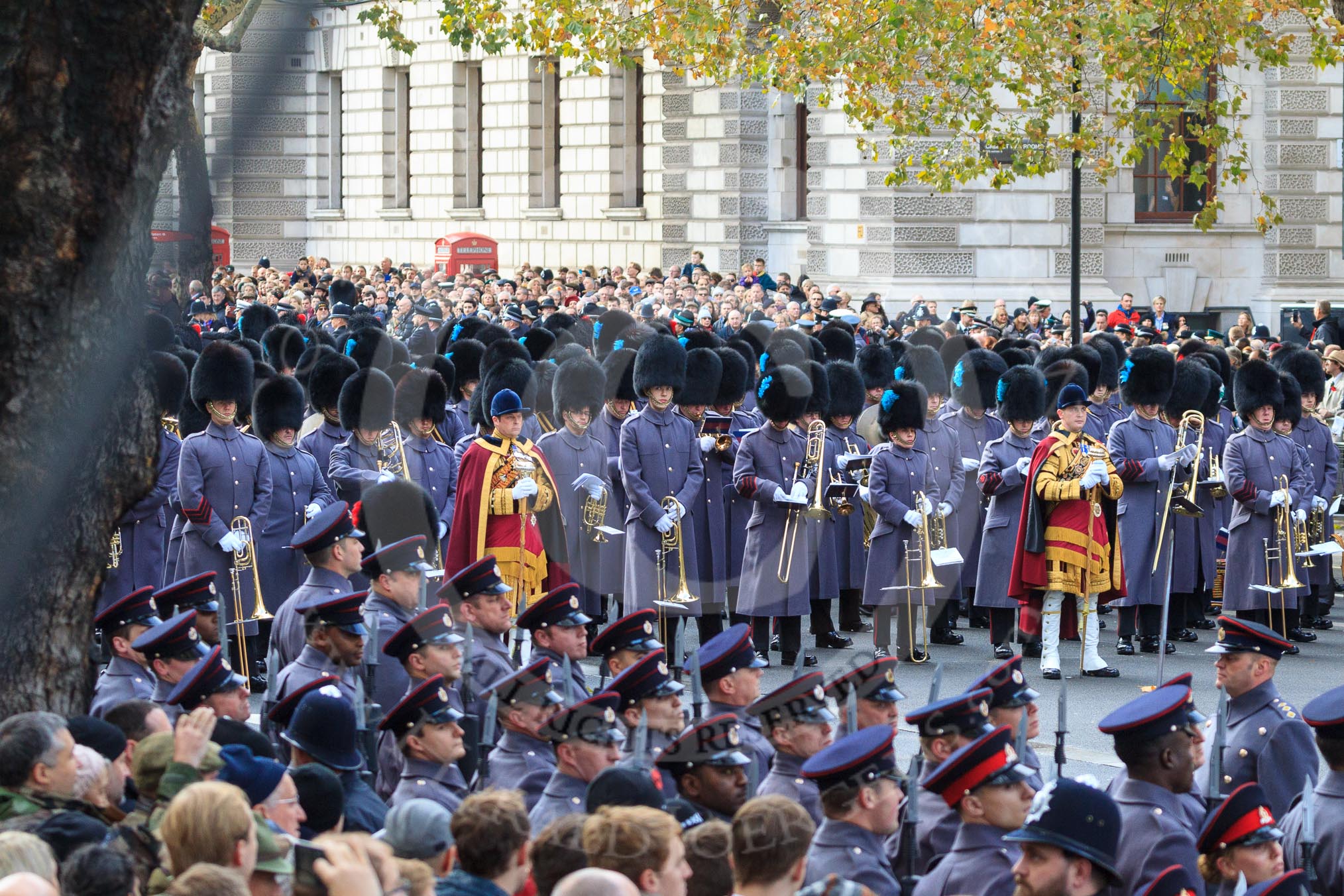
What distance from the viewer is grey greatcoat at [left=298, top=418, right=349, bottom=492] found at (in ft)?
35.0

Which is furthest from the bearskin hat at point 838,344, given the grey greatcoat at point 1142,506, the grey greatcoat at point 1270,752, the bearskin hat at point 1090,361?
the grey greatcoat at point 1270,752

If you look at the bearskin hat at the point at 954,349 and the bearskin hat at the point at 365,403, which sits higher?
the bearskin hat at the point at 954,349

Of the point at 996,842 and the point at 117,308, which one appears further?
the point at 117,308

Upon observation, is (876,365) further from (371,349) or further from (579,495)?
(371,349)

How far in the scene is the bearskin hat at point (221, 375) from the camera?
408 inches

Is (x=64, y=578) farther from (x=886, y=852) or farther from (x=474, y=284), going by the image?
(x=474, y=284)

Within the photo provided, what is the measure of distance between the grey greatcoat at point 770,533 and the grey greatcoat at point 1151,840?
5.41 metres

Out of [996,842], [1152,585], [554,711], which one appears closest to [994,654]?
[1152,585]

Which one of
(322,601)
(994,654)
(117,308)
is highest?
(117,308)

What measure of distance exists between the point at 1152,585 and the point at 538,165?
2288 centimetres

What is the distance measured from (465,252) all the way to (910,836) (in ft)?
89.8

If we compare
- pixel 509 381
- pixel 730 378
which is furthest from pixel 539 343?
pixel 509 381

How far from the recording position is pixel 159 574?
10414 millimetres

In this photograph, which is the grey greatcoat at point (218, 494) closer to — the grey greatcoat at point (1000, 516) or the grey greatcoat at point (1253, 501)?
the grey greatcoat at point (1000, 516)
